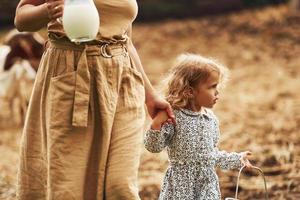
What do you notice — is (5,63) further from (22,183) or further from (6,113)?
A: (22,183)

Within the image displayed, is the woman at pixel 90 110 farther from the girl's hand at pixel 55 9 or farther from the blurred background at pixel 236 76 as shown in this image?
the blurred background at pixel 236 76

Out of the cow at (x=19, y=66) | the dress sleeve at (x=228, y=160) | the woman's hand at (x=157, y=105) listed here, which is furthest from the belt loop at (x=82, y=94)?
the cow at (x=19, y=66)

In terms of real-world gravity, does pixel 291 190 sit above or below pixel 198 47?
below

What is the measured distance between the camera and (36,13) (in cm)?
285

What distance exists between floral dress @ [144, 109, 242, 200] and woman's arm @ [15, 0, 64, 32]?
85 centimetres

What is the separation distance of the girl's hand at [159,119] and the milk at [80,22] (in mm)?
654

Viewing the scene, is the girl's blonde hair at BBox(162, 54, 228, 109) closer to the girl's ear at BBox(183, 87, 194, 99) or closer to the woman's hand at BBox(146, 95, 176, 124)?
the girl's ear at BBox(183, 87, 194, 99)

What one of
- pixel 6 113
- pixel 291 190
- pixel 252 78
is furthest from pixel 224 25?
pixel 291 190

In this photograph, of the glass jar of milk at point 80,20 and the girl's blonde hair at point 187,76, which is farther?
the girl's blonde hair at point 187,76

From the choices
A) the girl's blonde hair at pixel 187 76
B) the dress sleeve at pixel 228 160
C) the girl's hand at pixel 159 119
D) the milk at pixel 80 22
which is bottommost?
the dress sleeve at pixel 228 160

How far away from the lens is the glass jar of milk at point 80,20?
107 inches

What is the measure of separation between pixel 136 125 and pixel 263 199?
7.31 ft

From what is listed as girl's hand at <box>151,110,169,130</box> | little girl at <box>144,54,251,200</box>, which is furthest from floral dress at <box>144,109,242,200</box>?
girl's hand at <box>151,110,169,130</box>

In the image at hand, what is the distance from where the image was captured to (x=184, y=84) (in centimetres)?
351
